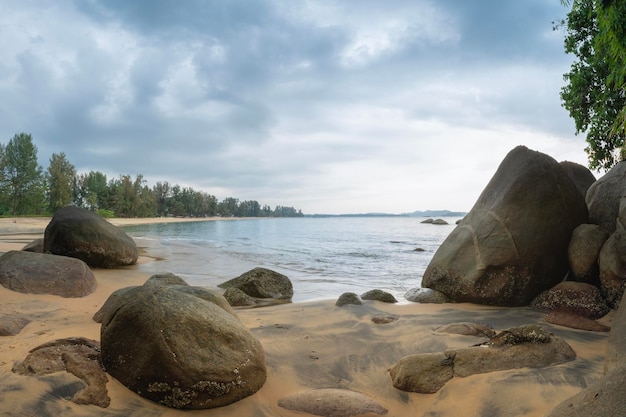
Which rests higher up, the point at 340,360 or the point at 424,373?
the point at 424,373

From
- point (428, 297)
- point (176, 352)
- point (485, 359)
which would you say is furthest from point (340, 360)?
point (428, 297)

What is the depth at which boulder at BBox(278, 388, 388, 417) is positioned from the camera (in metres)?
3.49

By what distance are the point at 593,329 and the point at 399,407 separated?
11.9 ft

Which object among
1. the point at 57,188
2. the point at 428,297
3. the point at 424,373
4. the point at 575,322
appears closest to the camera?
the point at 424,373

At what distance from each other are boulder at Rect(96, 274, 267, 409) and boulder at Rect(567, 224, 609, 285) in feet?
21.0

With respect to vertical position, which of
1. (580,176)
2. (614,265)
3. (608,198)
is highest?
(580,176)

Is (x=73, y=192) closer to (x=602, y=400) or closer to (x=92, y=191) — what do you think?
(x=92, y=191)

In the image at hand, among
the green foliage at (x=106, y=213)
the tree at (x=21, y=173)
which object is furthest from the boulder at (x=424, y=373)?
the green foliage at (x=106, y=213)

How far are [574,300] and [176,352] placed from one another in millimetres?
6649

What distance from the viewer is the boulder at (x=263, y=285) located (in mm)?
9499

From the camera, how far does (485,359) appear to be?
4.05 meters

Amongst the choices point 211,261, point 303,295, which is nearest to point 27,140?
point 211,261

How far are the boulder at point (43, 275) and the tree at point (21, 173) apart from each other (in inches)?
2472

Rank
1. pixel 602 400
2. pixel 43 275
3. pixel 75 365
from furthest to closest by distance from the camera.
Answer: pixel 43 275 < pixel 75 365 < pixel 602 400
